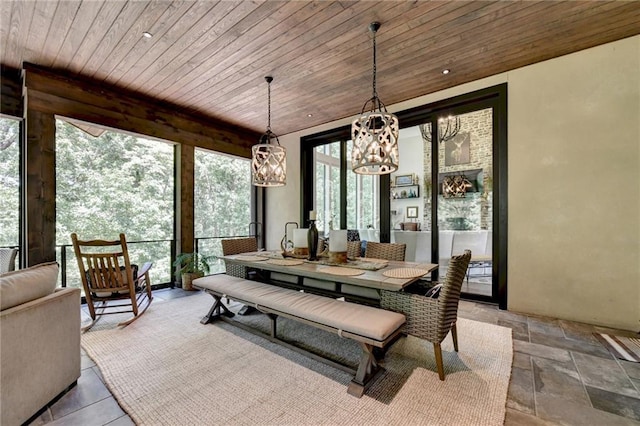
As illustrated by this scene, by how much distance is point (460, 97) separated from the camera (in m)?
3.70

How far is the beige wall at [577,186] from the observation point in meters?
2.74

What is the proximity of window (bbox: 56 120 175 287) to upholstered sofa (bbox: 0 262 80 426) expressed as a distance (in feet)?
8.58

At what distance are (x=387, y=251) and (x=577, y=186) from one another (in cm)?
225

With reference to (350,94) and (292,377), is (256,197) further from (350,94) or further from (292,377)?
(292,377)

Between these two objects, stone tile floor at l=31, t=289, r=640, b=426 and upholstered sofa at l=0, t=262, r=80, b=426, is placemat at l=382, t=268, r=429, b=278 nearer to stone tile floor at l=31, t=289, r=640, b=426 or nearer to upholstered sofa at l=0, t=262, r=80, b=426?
stone tile floor at l=31, t=289, r=640, b=426

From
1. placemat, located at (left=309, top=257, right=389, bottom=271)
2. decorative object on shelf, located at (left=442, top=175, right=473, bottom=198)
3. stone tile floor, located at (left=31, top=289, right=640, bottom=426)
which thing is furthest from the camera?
decorative object on shelf, located at (left=442, top=175, right=473, bottom=198)

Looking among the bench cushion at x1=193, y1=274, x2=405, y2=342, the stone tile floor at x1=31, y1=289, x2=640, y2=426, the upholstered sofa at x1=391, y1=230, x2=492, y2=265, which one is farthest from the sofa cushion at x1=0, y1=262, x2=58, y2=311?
the upholstered sofa at x1=391, y1=230, x2=492, y2=265

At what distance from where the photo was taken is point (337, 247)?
2.57m

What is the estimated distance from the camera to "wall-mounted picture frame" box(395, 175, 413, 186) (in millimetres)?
7583

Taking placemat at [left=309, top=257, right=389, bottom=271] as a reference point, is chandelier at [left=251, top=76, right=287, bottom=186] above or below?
above

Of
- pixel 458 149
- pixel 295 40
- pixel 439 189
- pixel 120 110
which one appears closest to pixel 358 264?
pixel 295 40

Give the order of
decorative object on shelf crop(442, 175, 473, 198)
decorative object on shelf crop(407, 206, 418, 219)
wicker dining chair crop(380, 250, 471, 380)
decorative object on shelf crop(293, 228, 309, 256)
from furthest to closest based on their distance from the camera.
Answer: decorative object on shelf crop(407, 206, 418, 219) < decorative object on shelf crop(442, 175, 473, 198) < decorative object on shelf crop(293, 228, 309, 256) < wicker dining chair crop(380, 250, 471, 380)

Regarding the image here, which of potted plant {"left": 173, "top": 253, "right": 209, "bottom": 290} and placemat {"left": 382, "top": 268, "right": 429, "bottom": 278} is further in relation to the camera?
potted plant {"left": 173, "top": 253, "right": 209, "bottom": 290}

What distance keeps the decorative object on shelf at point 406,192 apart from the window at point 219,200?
13.3 feet
